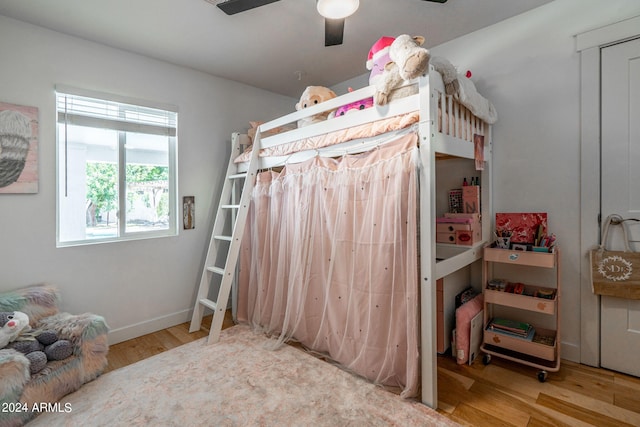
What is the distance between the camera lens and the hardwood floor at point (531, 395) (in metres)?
1.54

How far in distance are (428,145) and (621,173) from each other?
1.41 meters

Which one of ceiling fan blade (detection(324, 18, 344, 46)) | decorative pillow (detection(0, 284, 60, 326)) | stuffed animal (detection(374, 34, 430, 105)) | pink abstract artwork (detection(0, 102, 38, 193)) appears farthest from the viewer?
pink abstract artwork (detection(0, 102, 38, 193))

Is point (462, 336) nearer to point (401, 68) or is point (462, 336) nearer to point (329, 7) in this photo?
point (401, 68)

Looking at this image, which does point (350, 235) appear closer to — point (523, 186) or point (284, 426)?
point (284, 426)

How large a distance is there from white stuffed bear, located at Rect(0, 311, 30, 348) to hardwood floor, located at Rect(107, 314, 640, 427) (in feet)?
2.01

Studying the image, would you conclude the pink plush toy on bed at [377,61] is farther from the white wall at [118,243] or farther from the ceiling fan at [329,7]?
A: the white wall at [118,243]

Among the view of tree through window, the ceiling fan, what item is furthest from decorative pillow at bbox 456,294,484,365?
the view of tree through window

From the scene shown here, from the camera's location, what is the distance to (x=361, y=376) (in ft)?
6.28

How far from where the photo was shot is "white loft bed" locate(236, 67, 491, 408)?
1608 mm

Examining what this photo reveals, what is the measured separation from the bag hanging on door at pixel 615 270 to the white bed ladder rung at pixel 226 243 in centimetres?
267

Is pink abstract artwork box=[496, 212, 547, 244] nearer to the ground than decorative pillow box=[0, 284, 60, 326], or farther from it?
farther from it

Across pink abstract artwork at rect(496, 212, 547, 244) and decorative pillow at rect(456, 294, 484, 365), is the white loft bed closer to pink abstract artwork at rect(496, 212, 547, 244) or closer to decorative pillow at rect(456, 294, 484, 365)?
pink abstract artwork at rect(496, 212, 547, 244)

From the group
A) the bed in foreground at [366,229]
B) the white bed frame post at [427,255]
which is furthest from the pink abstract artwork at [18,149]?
the white bed frame post at [427,255]

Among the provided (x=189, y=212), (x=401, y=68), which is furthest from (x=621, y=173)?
(x=189, y=212)
